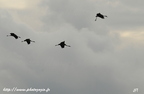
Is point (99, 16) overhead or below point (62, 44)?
overhead

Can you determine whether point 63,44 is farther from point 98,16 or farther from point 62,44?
point 98,16

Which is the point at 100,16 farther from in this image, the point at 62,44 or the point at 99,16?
the point at 62,44

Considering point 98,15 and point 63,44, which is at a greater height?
point 98,15

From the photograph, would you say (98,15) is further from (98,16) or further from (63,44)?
(63,44)

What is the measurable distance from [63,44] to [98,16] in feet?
43.6

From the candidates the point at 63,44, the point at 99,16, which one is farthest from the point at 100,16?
the point at 63,44

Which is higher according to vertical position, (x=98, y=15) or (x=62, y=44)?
(x=98, y=15)

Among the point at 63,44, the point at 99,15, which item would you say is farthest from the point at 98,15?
the point at 63,44

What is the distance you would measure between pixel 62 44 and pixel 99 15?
13.9 m

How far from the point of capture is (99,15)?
69438 mm

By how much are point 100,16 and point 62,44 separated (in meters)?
14.0

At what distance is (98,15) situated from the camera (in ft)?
228

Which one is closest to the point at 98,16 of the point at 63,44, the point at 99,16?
the point at 99,16

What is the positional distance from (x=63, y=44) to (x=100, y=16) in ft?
45.1
